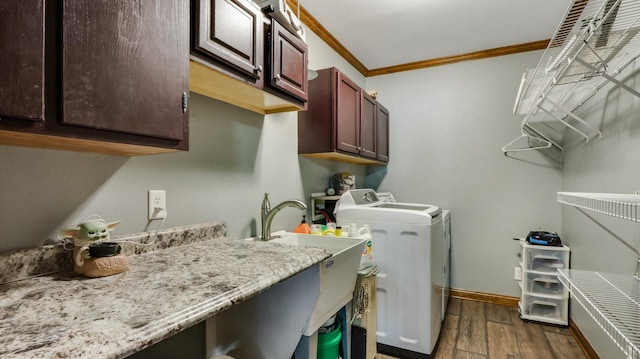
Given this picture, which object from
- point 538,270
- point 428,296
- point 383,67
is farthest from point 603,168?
point 383,67

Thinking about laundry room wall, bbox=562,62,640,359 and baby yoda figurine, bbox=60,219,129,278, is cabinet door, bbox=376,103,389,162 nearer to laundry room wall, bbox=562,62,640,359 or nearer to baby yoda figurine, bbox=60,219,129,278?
laundry room wall, bbox=562,62,640,359

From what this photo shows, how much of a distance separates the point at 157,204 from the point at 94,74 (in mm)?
623

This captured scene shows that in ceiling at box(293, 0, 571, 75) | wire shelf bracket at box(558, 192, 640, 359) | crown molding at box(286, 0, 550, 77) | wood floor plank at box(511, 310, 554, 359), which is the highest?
ceiling at box(293, 0, 571, 75)

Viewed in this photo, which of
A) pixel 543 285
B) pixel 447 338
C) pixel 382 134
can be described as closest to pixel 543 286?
pixel 543 285

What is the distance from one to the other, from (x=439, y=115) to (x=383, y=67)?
2.69 ft

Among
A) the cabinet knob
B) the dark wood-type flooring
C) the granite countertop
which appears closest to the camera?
the granite countertop

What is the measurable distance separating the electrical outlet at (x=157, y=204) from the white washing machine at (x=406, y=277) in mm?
1348

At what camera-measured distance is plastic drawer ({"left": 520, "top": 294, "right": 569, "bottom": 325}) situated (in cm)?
249

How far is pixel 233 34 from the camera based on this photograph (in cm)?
119

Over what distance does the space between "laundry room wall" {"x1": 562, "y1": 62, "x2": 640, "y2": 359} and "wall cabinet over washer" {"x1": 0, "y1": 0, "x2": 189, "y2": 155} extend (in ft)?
6.77

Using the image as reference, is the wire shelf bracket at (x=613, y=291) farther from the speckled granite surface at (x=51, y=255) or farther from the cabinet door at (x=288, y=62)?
the speckled granite surface at (x=51, y=255)

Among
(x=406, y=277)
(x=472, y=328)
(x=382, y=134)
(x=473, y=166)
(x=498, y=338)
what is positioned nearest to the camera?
(x=406, y=277)

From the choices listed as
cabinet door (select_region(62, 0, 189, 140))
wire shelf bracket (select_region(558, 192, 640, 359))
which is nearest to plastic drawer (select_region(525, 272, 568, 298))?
wire shelf bracket (select_region(558, 192, 640, 359))

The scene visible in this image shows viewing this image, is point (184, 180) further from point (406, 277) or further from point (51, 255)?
point (406, 277)
